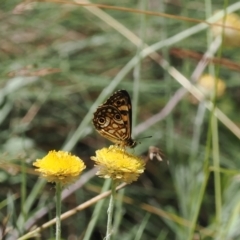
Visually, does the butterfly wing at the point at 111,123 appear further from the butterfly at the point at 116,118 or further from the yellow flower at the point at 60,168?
the yellow flower at the point at 60,168

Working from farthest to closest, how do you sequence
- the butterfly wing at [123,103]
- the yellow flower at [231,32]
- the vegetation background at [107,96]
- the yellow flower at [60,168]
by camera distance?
the yellow flower at [231,32] < the vegetation background at [107,96] < the butterfly wing at [123,103] < the yellow flower at [60,168]

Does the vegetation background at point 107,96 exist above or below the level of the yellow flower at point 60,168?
below

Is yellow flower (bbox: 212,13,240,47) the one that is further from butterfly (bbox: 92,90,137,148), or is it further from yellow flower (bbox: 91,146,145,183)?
yellow flower (bbox: 91,146,145,183)

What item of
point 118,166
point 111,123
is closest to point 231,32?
point 111,123

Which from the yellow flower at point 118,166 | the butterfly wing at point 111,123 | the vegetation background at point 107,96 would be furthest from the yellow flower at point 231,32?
the yellow flower at point 118,166

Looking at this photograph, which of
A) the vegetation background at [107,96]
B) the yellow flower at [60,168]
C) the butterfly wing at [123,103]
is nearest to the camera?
the yellow flower at [60,168]

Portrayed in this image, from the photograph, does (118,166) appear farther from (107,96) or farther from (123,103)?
(107,96)

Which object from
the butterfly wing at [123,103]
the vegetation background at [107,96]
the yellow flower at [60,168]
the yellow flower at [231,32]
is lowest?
the vegetation background at [107,96]

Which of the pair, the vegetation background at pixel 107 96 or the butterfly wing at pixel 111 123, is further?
the vegetation background at pixel 107 96
